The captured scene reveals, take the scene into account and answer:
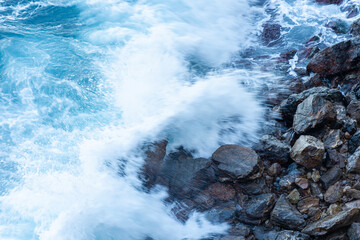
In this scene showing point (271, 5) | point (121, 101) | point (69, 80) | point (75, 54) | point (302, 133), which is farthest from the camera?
point (271, 5)

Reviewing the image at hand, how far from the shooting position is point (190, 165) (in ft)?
15.6

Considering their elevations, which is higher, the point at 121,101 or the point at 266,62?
the point at 266,62

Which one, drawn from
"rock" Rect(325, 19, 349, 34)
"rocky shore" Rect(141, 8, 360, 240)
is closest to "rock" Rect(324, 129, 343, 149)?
"rocky shore" Rect(141, 8, 360, 240)

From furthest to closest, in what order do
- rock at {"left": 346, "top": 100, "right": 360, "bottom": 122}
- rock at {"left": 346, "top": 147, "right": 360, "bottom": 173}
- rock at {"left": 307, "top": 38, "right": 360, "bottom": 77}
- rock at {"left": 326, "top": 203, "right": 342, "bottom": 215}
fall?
rock at {"left": 307, "top": 38, "right": 360, "bottom": 77}, rock at {"left": 346, "top": 100, "right": 360, "bottom": 122}, rock at {"left": 346, "top": 147, "right": 360, "bottom": 173}, rock at {"left": 326, "top": 203, "right": 342, "bottom": 215}

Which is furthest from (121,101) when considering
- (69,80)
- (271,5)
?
(271,5)

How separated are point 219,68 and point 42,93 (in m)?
4.55

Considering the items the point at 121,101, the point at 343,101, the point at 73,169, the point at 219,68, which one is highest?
the point at 343,101

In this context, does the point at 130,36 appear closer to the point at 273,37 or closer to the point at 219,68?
the point at 219,68

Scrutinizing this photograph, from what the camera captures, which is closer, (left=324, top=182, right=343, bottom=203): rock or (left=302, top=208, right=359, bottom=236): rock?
(left=302, top=208, right=359, bottom=236): rock

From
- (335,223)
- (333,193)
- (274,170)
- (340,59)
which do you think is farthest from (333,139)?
(340,59)

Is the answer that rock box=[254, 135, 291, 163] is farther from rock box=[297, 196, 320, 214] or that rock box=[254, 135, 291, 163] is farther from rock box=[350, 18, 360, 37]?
rock box=[350, 18, 360, 37]

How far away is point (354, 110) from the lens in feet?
15.1

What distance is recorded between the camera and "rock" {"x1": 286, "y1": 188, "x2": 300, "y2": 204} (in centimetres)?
400

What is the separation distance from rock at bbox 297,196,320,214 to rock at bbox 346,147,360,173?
701 mm
